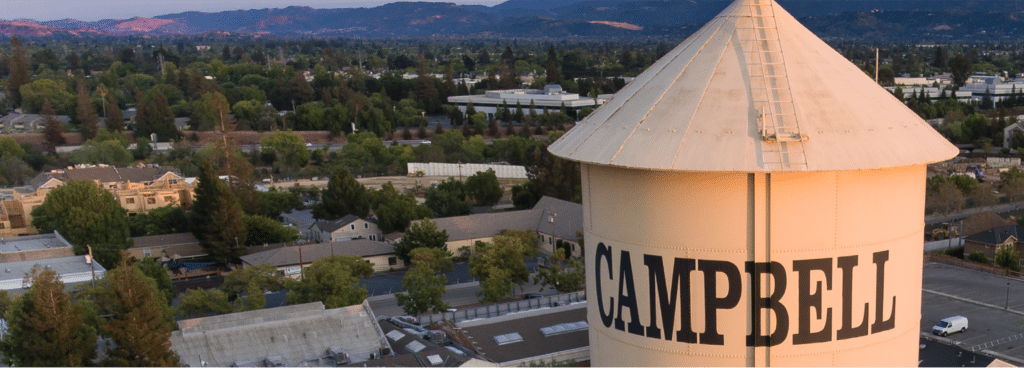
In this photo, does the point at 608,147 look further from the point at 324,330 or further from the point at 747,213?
the point at 324,330

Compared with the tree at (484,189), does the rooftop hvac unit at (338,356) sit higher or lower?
higher

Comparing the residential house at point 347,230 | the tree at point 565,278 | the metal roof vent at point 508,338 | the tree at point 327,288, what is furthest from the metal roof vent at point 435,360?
the residential house at point 347,230

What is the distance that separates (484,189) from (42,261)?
89.8ft

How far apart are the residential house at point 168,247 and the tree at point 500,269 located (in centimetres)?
1703

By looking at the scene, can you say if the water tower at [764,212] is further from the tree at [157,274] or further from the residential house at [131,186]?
the residential house at [131,186]

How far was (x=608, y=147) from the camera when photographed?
10336 millimetres

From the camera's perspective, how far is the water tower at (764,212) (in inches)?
378

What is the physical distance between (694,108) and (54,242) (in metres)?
50.1

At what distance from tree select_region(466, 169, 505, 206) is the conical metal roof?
52.9 m

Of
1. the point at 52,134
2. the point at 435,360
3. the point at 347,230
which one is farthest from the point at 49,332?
the point at 52,134

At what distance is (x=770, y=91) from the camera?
1006cm

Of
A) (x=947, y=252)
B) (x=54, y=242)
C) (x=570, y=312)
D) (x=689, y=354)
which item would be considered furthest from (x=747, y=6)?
(x=54, y=242)

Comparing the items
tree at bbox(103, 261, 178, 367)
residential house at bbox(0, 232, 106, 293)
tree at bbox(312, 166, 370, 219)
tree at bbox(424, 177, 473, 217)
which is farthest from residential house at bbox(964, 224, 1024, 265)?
residential house at bbox(0, 232, 106, 293)

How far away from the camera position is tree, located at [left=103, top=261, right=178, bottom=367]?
2769cm
